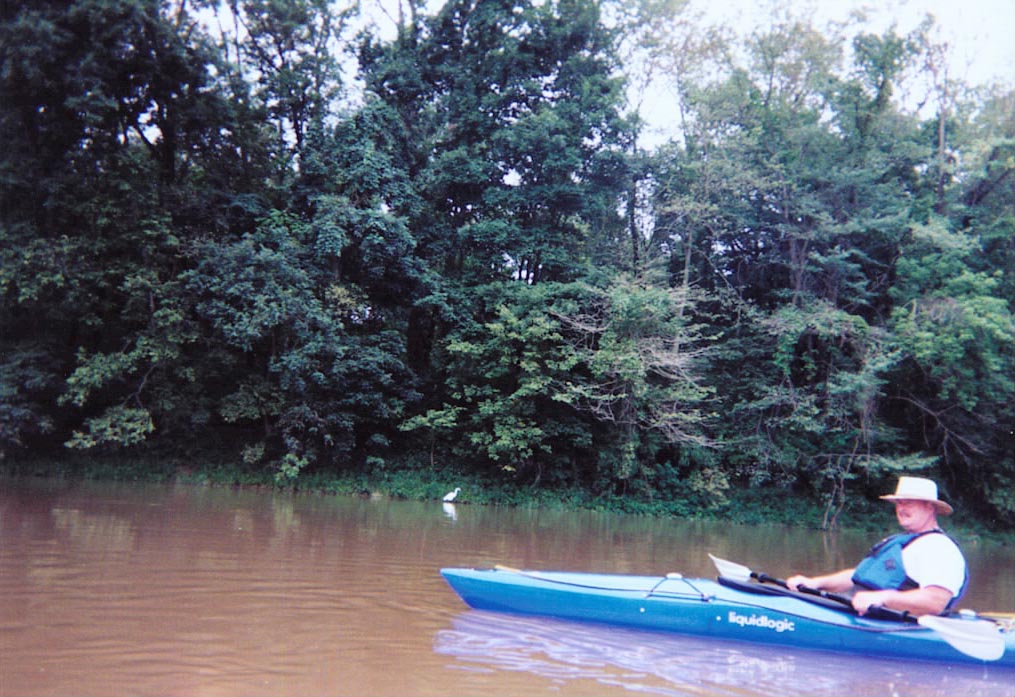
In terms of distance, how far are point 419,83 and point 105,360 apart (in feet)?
31.1

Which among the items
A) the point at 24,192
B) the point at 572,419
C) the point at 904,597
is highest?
the point at 24,192

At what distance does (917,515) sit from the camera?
469 centimetres

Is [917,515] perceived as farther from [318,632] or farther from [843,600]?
[318,632]

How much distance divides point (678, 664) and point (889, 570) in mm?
1665

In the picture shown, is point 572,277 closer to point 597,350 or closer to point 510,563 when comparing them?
point 597,350

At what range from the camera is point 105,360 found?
1355 centimetres

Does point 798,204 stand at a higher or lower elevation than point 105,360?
higher

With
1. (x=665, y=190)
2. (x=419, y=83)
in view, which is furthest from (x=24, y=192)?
(x=665, y=190)

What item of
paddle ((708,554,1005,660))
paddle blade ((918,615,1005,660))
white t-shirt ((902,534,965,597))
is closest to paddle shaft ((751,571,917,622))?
paddle ((708,554,1005,660))

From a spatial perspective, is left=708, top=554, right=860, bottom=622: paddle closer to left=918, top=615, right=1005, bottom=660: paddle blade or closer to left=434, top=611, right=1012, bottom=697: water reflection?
left=918, top=615, right=1005, bottom=660: paddle blade

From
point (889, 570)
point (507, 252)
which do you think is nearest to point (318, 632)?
point (889, 570)

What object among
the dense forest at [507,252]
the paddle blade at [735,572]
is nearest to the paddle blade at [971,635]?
the paddle blade at [735,572]

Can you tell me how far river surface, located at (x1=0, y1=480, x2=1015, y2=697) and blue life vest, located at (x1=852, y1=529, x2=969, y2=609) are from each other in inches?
19.8

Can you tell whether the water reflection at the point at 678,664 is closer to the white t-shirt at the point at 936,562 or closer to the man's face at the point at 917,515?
the white t-shirt at the point at 936,562
